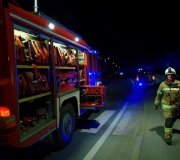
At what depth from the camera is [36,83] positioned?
436 cm

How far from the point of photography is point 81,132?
6477mm

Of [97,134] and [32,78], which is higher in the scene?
[32,78]

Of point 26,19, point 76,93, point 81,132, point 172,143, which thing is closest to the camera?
point 26,19

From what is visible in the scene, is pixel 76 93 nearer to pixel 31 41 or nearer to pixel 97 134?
pixel 97 134

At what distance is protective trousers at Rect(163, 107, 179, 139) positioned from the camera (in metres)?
5.28

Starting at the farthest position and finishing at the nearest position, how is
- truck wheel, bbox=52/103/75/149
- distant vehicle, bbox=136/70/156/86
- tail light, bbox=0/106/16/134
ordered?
1. distant vehicle, bbox=136/70/156/86
2. truck wheel, bbox=52/103/75/149
3. tail light, bbox=0/106/16/134

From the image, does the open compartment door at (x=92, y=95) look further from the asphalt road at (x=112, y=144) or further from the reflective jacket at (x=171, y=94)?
the reflective jacket at (x=171, y=94)

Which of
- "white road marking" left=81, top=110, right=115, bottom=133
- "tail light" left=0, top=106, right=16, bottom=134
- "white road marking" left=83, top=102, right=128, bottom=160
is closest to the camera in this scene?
"tail light" left=0, top=106, right=16, bottom=134

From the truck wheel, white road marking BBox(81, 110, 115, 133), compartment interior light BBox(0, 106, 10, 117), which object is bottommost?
white road marking BBox(81, 110, 115, 133)

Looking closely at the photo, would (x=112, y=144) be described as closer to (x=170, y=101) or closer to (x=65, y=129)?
(x=65, y=129)

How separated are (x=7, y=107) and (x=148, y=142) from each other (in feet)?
12.1

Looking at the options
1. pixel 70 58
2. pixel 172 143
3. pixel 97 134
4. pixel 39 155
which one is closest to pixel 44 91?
pixel 39 155

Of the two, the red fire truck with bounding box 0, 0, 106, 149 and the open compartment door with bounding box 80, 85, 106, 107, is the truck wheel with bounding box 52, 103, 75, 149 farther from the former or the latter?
the open compartment door with bounding box 80, 85, 106, 107

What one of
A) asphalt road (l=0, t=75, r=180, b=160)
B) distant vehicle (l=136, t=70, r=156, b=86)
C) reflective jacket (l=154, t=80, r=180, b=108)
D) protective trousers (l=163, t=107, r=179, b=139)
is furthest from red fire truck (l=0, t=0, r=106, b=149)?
distant vehicle (l=136, t=70, r=156, b=86)
